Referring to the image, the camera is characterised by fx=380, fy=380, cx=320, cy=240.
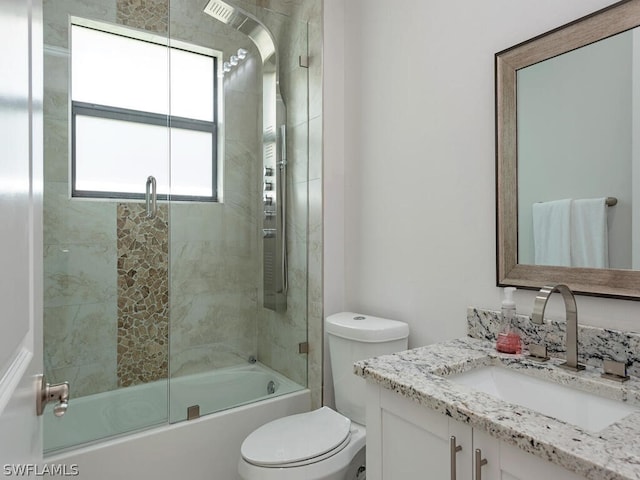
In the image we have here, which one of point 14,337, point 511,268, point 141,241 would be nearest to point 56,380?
point 141,241

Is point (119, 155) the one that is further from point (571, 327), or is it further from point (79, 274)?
point (571, 327)

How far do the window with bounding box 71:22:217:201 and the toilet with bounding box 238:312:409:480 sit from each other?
110 cm

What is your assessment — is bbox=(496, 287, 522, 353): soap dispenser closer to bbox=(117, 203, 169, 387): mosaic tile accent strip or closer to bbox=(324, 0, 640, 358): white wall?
bbox=(324, 0, 640, 358): white wall

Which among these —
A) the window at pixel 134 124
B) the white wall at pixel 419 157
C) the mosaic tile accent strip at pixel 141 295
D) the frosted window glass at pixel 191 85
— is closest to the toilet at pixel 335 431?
the white wall at pixel 419 157

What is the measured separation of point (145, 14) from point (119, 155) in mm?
876

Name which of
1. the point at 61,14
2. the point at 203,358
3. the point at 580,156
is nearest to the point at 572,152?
the point at 580,156

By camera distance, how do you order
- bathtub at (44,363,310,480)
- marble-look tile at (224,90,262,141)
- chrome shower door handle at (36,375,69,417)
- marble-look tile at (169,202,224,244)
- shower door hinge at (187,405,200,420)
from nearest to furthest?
chrome shower door handle at (36,375,69,417) → bathtub at (44,363,310,480) → shower door hinge at (187,405,200,420) → marble-look tile at (169,202,224,244) → marble-look tile at (224,90,262,141)

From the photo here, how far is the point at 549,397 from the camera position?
106 cm

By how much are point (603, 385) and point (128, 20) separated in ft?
Answer: 8.90

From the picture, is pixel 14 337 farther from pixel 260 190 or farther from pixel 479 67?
pixel 260 190

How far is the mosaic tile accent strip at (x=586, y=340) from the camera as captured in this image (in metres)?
1.02

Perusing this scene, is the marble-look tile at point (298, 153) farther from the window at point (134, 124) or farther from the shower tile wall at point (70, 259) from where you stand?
the shower tile wall at point (70, 259)

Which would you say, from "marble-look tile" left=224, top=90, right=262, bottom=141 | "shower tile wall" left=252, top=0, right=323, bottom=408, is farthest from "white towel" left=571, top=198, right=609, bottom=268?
"marble-look tile" left=224, top=90, right=262, bottom=141

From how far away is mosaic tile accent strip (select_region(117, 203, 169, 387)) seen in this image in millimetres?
2188
